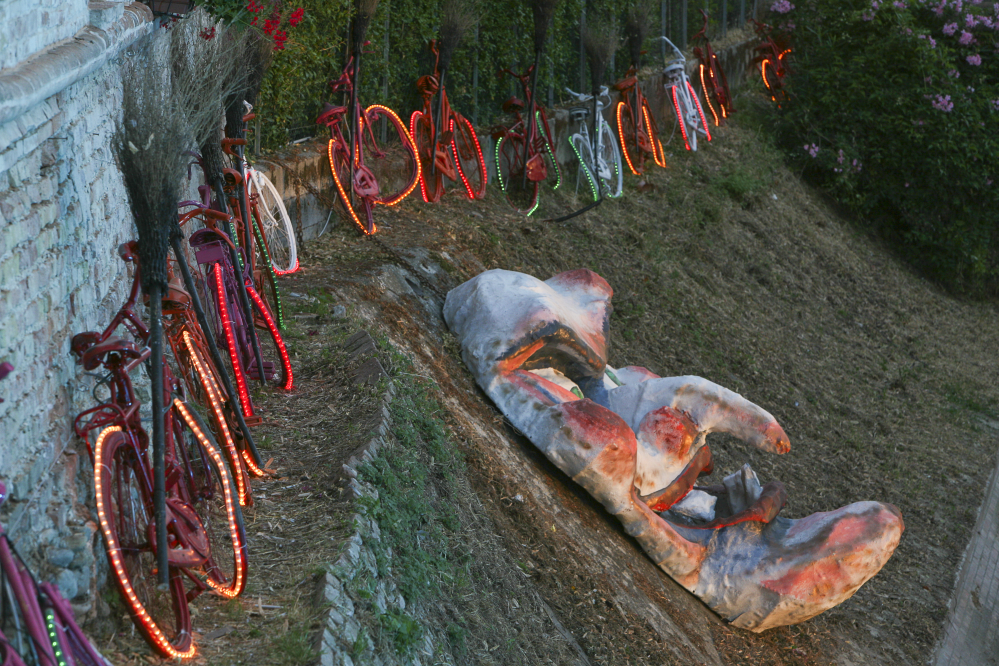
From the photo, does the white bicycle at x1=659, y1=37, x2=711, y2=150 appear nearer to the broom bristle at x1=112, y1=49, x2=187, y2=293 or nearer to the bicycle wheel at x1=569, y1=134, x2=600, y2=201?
the bicycle wheel at x1=569, y1=134, x2=600, y2=201

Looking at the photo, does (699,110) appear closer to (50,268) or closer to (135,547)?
(50,268)

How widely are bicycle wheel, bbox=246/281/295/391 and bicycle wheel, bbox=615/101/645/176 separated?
793 centimetres

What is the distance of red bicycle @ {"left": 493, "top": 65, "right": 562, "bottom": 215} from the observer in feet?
34.7

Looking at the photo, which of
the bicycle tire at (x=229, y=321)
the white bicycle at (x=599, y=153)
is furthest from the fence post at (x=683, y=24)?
the bicycle tire at (x=229, y=321)

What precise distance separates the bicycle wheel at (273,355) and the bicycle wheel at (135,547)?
1.74 metres

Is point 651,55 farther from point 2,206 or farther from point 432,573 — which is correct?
point 2,206

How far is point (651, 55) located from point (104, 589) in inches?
588

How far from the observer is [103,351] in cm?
314

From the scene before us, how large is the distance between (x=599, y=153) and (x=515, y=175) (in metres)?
1.43

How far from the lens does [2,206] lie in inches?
110

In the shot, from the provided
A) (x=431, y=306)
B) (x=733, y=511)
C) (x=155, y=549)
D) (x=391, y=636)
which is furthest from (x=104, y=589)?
(x=733, y=511)

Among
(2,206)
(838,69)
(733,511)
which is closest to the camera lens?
(2,206)

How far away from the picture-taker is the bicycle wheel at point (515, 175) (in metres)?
10.7

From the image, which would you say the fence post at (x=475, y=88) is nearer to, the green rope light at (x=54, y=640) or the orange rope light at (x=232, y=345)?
the orange rope light at (x=232, y=345)
